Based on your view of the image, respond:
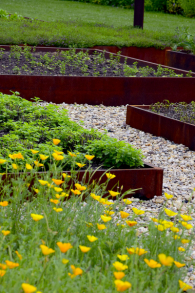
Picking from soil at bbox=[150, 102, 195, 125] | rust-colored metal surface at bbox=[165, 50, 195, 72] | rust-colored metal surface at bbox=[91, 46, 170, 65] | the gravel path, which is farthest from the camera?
rust-colored metal surface at bbox=[91, 46, 170, 65]

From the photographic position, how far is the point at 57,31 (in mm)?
11172

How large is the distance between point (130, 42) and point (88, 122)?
5817 millimetres

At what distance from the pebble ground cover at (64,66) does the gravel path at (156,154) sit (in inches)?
44.8

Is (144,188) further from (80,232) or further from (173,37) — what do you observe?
(173,37)

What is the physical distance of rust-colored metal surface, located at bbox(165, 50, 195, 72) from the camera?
9.88 meters

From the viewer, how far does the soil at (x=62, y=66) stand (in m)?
7.19

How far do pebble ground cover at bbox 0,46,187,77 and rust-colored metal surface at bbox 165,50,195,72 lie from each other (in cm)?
224

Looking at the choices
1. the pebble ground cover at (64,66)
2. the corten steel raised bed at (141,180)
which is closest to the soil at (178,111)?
the pebble ground cover at (64,66)

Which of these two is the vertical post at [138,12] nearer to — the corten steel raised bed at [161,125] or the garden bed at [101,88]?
the garden bed at [101,88]

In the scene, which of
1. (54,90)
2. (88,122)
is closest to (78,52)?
(54,90)

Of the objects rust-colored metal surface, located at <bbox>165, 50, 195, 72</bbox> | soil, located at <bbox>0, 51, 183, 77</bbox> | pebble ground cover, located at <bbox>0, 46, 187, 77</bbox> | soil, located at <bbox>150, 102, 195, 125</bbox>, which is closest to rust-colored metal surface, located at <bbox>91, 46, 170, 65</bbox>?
rust-colored metal surface, located at <bbox>165, 50, 195, 72</bbox>

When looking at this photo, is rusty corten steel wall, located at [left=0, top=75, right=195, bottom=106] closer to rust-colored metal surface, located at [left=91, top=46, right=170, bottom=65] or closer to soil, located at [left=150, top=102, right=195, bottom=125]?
soil, located at [left=150, top=102, right=195, bottom=125]

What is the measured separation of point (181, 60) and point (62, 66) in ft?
13.4

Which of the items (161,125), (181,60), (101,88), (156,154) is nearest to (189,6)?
(181,60)
